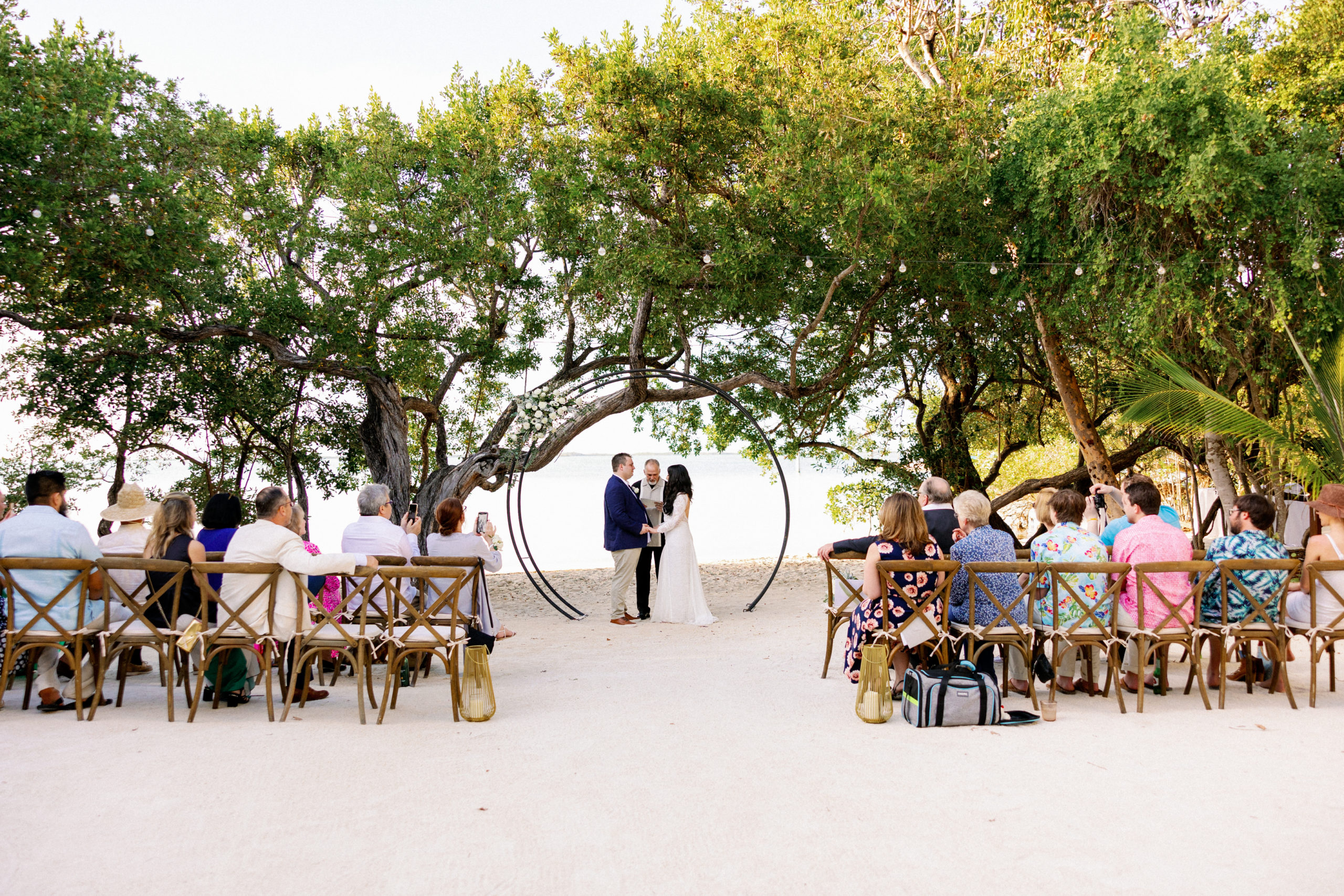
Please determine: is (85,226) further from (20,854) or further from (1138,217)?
(1138,217)

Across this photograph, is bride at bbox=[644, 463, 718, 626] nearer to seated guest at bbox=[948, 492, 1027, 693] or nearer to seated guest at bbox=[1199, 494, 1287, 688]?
seated guest at bbox=[948, 492, 1027, 693]

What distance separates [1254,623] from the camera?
501 centimetres

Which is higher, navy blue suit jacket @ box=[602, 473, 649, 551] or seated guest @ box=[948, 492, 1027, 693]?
navy blue suit jacket @ box=[602, 473, 649, 551]

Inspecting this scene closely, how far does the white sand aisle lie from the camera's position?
274 centimetres

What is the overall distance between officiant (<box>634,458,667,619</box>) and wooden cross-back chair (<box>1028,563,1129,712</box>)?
4669 mm

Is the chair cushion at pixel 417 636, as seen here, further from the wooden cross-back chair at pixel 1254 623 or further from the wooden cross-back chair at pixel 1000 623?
the wooden cross-back chair at pixel 1254 623

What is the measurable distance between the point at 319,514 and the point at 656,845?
39680 millimetres

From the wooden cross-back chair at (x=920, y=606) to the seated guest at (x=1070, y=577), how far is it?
1.93 feet

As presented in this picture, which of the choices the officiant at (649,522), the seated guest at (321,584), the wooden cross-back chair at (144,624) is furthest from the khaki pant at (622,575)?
the wooden cross-back chair at (144,624)

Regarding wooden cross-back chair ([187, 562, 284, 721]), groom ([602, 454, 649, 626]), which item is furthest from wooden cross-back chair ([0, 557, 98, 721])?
groom ([602, 454, 649, 626])

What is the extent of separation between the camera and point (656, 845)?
2.99 meters

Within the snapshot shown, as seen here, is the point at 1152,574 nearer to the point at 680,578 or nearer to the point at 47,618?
the point at 680,578

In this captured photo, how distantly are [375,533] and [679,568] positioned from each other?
3.81m

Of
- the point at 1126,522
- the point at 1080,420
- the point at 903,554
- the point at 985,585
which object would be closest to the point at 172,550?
the point at 903,554
